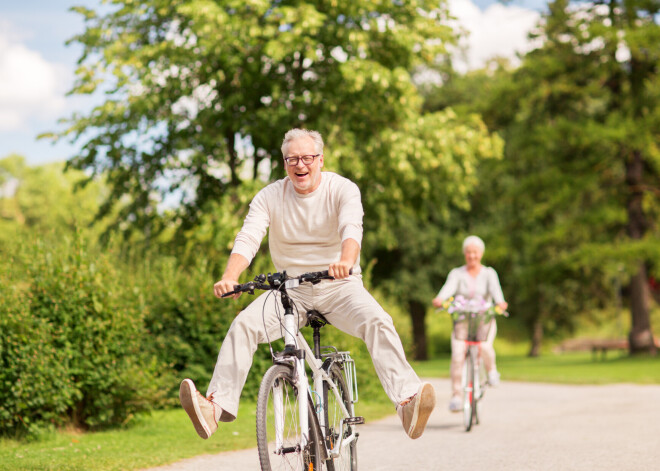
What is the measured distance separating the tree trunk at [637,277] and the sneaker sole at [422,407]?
25915 mm

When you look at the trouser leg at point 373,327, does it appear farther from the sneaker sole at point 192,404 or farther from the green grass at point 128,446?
the green grass at point 128,446

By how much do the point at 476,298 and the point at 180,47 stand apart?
35.9 ft

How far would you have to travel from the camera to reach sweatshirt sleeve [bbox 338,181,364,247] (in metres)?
4.79

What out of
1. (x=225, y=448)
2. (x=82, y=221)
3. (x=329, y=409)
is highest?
(x=82, y=221)

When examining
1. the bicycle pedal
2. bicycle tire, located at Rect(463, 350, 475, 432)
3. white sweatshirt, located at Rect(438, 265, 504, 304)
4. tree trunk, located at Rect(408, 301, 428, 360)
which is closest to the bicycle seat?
the bicycle pedal

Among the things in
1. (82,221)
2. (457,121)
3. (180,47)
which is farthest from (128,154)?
(82,221)

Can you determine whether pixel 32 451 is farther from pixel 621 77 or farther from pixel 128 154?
pixel 621 77

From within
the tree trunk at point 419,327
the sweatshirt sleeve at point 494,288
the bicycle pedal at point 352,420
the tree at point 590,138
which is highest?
the tree at point 590,138

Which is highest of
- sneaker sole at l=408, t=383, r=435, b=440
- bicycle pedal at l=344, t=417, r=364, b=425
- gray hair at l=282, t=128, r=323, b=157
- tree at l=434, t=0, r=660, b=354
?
tree at l=434, t=0, r=660, b=354

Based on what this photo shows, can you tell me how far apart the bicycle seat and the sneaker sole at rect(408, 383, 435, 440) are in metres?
0.80

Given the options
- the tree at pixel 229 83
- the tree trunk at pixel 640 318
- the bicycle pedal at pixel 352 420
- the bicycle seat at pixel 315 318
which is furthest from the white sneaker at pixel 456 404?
the tree trunk at pixel 640 318

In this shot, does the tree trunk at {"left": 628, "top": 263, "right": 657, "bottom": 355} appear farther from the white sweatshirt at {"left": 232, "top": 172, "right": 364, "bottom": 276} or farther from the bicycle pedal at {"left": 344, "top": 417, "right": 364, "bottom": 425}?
the white sweatshirt at {"left": 232, "top": 172, "right": 364, "bottom": 276}

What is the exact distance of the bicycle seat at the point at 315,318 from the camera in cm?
511

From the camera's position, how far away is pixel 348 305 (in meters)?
4.99
